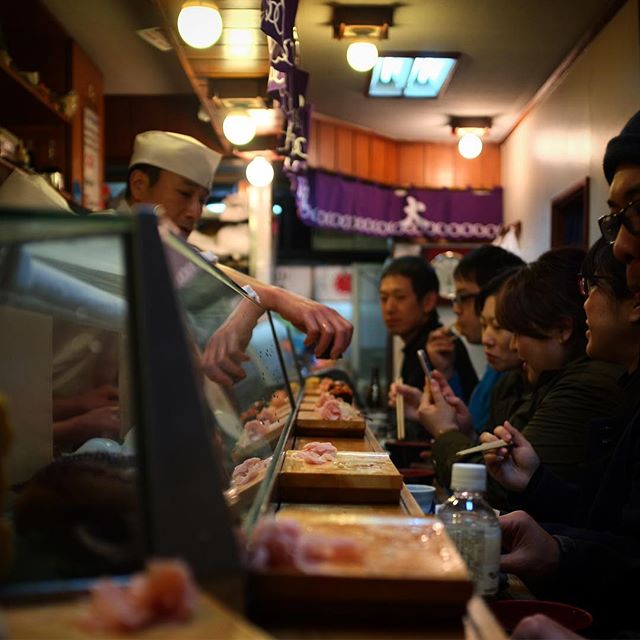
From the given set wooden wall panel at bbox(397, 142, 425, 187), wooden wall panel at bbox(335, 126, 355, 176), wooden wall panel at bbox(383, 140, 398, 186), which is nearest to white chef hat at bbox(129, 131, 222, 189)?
wooden wall panel at bbox(335, 126, 355, 176)

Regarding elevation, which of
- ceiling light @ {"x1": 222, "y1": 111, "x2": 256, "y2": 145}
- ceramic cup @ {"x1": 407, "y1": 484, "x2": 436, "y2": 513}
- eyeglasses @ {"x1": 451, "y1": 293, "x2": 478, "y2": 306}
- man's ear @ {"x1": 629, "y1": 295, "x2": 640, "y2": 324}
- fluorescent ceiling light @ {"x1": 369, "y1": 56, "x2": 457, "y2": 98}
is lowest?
ceramic cup @ {"x1": 407, "y1": 484, "x2": 436, "y2": 513}

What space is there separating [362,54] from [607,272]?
443 centimetres

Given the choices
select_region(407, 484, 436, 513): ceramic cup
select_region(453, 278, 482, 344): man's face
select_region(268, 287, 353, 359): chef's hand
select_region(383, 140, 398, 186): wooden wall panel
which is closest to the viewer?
select_region(407, 484, 436, 513): ceramic cup

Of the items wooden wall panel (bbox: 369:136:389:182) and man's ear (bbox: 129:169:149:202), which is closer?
man's ear (bbox: 129:169:149:202)

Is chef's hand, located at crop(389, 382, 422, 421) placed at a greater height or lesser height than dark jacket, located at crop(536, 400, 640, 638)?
greater

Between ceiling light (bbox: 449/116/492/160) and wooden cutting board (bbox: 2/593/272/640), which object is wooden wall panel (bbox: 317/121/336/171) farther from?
wooden cutting board (bbox: 2/593/272/640)

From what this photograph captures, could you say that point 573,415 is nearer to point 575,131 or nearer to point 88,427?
point 88,427

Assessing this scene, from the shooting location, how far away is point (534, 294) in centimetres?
304

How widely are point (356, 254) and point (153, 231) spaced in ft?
37.1

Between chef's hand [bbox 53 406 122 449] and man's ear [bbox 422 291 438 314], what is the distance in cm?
387

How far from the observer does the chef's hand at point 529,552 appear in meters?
1.97

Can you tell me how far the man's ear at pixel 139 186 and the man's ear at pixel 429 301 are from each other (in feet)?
7.62

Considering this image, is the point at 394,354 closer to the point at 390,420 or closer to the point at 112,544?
the point at 390,420

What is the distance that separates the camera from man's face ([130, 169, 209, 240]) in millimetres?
4047
